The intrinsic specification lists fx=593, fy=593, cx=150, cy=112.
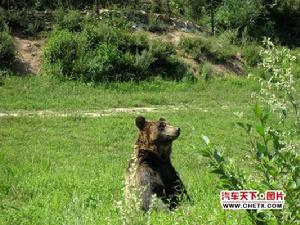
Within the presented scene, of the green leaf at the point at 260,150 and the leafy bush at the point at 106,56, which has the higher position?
the green leaf at the point at 260,150

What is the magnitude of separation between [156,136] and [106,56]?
12912 millimetres

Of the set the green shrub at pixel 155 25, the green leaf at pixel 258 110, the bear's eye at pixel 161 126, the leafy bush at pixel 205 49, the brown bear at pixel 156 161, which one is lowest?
the leafy bush at pixel 205 49

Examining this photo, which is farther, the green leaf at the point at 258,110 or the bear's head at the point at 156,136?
the bear's head at the point at 156,136

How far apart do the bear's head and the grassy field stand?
0.70 metres

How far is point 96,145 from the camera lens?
12867 mm

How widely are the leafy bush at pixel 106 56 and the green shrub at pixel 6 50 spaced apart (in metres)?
1.13

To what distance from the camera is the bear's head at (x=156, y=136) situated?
7305 mm

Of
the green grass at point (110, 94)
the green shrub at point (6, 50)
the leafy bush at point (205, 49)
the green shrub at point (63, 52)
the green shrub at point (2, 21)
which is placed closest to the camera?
the green grass at point (110, 94)

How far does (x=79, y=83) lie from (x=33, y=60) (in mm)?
2155

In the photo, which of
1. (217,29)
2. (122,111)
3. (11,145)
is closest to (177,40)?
(217,29)

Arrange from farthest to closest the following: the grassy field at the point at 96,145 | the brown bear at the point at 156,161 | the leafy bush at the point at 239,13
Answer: the leafy bush at the point at 239,13, the brown bear at the point at 156,161, the grassy field at the point at 96,145

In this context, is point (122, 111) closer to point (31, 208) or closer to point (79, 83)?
point (79, 83)

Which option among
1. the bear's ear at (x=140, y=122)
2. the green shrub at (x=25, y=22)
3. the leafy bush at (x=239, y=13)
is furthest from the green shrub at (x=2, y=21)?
the bear's ear at (x=140, y=122)

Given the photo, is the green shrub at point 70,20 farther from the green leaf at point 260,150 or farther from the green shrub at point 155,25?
the green leaf at point 260,150
